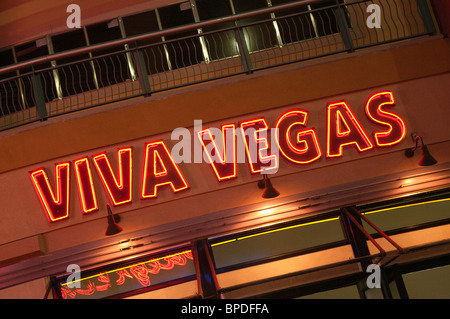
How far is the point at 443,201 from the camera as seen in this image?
8.26 m

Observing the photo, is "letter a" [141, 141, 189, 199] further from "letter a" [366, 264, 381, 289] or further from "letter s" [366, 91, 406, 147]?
"letter s" [366, 91, 406, 147]

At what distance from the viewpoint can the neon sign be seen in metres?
7.68

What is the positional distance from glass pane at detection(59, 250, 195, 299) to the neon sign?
932mm

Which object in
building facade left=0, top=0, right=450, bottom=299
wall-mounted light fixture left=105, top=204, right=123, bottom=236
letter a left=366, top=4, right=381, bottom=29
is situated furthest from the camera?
letter a left=366, top=4, right=381, bottom=29

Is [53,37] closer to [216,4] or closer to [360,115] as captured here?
[216,4]

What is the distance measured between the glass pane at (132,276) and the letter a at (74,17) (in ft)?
18.3

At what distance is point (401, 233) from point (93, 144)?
15.3ft

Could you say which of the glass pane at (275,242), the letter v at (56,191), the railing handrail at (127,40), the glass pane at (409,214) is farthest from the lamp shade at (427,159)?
the letter v at (56,191)

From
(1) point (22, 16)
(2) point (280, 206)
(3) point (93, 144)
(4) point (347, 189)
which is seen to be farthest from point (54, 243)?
(1) point (22, 16)

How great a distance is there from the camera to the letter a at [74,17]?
1109cm

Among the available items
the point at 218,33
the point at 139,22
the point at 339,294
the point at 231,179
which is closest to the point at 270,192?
the point at 231,179

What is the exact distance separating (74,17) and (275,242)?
21.2ft

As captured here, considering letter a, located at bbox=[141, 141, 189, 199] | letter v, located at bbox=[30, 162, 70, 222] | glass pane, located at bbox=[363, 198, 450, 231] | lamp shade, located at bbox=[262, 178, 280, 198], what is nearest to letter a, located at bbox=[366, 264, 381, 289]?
glass pane, located at bbox=[363, 198, 450, 231]

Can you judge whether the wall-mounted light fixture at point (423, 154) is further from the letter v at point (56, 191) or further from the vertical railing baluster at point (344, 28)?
the letter v at point (56, 191)
